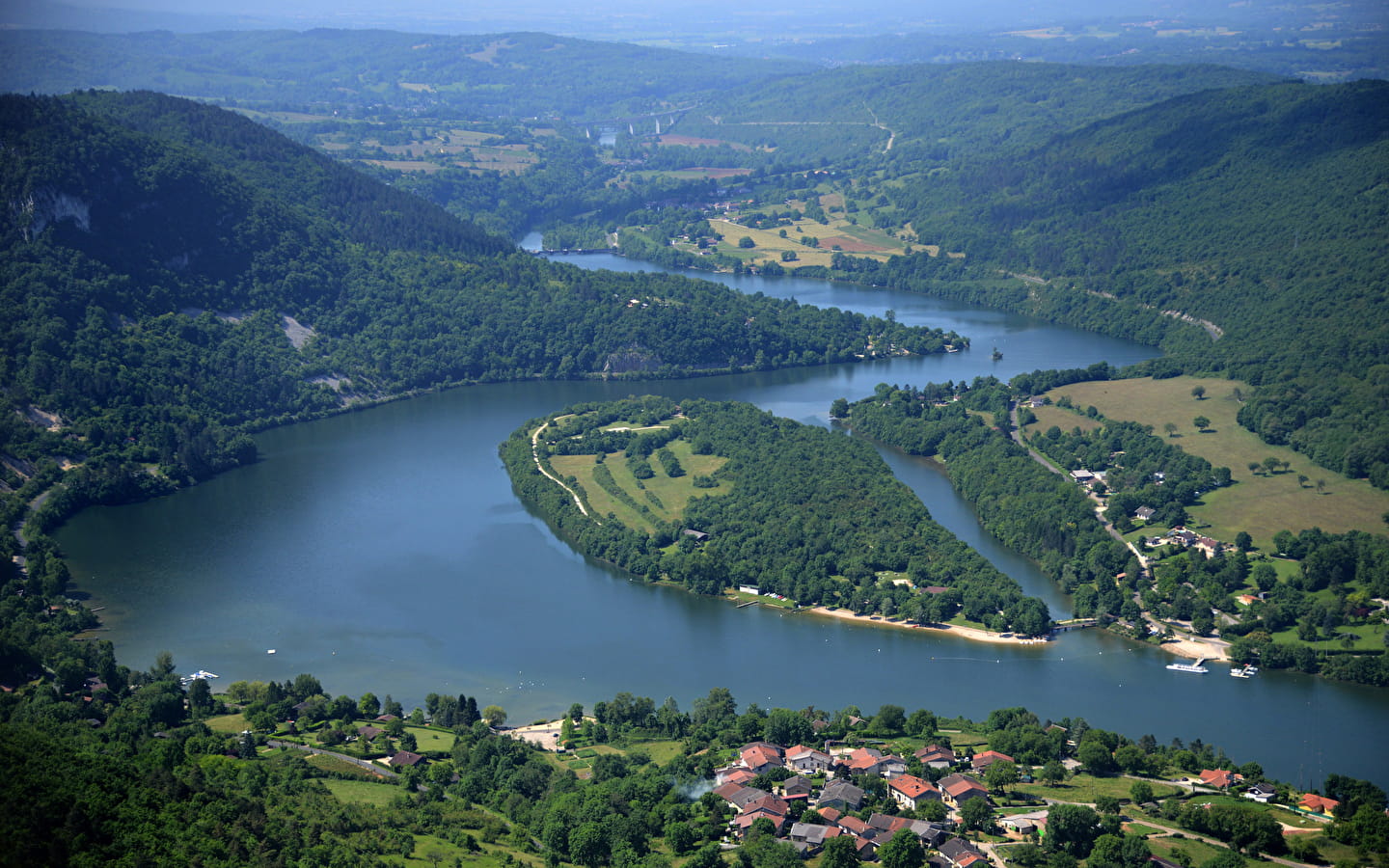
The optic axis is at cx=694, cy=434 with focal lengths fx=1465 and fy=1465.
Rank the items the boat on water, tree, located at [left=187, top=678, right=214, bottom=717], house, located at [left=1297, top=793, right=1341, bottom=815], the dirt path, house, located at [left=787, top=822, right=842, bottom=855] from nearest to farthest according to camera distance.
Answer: house, located at [left=787, top=822, right=842, bottom=855]
house, located at [left=1297, top=793, right=1341, bottom=815]
tree, located at [left=187, top=678, right=214, bottom=717]
the boat on water
the dirt path

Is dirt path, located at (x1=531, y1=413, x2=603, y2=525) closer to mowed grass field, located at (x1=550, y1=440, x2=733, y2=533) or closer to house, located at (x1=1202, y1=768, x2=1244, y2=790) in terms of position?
mowed grass field, located at (x1=550, y1=440, x2=733, y2=533)

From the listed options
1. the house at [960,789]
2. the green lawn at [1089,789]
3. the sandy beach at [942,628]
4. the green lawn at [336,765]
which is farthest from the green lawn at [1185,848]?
the green lawn at [336,765]

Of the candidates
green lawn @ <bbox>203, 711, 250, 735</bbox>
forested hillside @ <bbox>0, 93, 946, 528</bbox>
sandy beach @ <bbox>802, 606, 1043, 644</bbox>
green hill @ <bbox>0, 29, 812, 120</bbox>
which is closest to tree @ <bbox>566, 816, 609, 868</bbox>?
green lawn @ <bbox>203, 711, 250, 735</bbox>

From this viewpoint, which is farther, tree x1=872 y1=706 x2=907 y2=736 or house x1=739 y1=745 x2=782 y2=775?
tree x1=872 y1=706 x2=907 y2=736

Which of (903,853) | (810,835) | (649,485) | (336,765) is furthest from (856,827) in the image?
(649,485)

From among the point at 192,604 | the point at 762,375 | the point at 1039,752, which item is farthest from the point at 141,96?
the point at 1039,752

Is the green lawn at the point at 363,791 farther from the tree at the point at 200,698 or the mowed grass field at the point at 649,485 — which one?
the mowed grass field at the point at 649,485

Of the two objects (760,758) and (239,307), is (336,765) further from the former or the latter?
(239,307)
